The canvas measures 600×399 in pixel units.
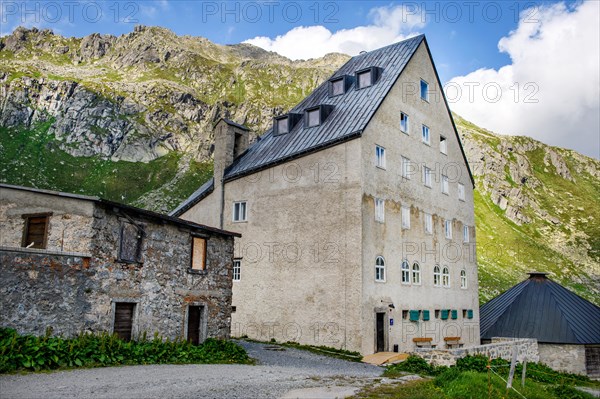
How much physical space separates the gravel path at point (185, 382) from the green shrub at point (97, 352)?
2.37ft

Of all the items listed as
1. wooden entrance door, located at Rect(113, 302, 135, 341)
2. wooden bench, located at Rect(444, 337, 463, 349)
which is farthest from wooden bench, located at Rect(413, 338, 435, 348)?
wooden entrance door, located at Rect(113, 302, 135, 341)

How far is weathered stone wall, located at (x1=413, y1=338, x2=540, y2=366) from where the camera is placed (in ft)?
74.4

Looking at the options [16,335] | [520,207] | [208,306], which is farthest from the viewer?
[520,207]

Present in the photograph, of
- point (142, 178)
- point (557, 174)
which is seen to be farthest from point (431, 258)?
point (557, 174)

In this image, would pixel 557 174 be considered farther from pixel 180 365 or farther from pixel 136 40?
pixel 180 365

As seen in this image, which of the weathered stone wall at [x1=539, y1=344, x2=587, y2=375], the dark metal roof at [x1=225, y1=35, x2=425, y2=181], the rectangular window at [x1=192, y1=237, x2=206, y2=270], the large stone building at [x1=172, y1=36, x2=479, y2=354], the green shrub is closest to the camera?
the green shrub

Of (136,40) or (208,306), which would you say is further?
(136,40)

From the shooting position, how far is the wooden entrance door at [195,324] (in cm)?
2125

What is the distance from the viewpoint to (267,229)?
99.5 feet

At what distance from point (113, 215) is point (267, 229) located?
12.9 metres

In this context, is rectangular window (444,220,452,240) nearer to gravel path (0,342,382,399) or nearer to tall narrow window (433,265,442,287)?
tall narrow window (433,265,442,287)

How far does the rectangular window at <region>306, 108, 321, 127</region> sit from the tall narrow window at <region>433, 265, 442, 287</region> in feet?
38.5

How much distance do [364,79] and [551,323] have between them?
68.8 ft

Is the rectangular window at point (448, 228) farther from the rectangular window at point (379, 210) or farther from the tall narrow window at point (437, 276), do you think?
the rectangular window at point (379, 210)
